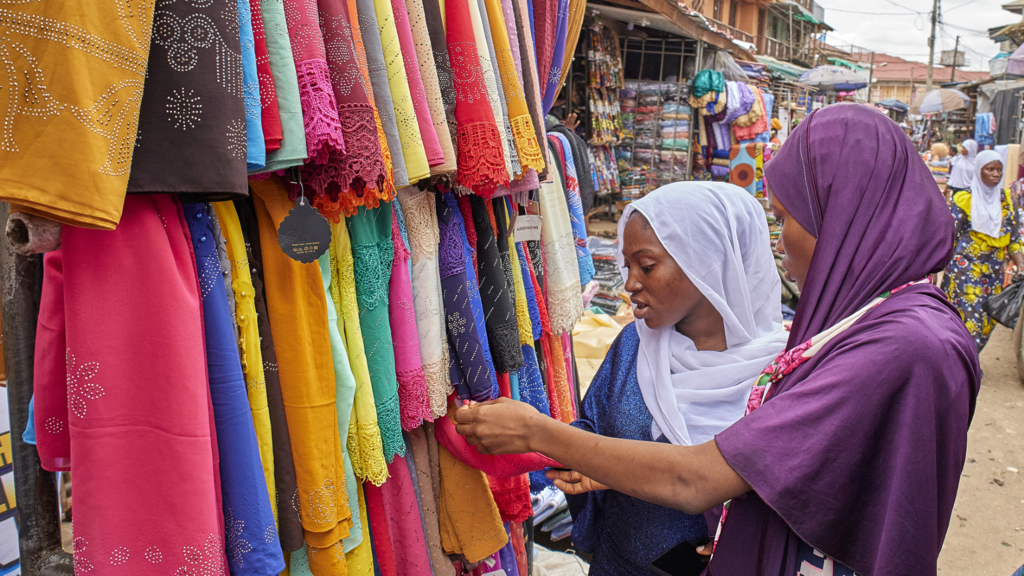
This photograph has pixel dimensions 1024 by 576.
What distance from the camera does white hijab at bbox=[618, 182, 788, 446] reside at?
1.68 meters

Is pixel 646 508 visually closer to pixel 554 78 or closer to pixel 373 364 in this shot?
pixel 373 364

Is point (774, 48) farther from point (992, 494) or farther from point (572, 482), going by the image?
point (572, 482)

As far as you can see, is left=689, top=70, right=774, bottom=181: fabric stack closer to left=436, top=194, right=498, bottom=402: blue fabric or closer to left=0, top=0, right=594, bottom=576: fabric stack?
left=0, top=0, right=594, bottom=576: fabric stack

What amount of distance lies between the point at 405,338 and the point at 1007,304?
6392 mm

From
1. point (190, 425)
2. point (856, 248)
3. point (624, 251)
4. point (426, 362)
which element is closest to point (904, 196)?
point (856, 248)

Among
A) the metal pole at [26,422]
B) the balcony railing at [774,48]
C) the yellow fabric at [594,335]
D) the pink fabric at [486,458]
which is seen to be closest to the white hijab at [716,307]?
the pink fabric at [486,458]

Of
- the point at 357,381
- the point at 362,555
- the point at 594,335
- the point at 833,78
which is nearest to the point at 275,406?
the point at 357,381

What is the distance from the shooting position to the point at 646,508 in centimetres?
173

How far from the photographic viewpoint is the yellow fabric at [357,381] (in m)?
1.44

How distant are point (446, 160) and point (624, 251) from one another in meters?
0.68

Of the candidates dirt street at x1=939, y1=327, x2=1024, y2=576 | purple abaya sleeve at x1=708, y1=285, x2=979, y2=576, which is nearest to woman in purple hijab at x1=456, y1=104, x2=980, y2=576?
purple abaya sleeve at x1=708, y1=285, x2=979, y2=576

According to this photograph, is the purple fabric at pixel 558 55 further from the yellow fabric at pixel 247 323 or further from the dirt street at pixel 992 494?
the dirt street at pixel 992 494

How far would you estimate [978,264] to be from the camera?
231 inches

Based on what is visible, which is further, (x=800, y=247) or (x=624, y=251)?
(x=624, y=251)
